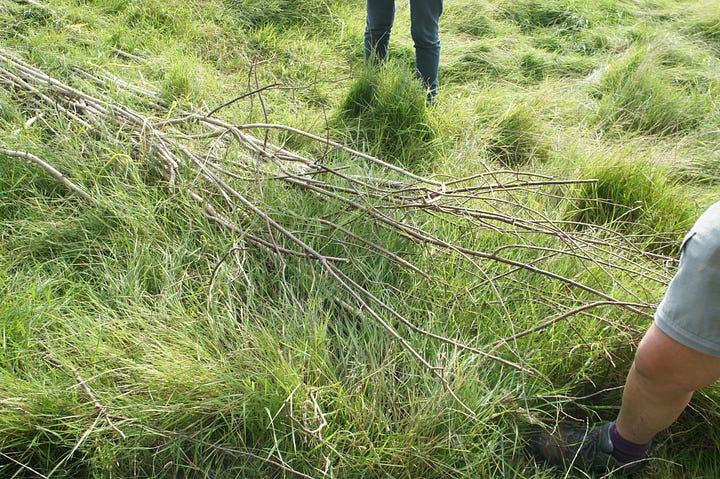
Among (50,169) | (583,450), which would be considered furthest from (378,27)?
(583,450)

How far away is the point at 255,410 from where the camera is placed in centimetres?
165

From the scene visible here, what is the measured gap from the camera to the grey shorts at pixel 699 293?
4.42ft

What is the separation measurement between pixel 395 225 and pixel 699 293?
1041mm

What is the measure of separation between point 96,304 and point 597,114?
2924 mm

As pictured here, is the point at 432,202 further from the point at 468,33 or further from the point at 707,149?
the point at 468,33

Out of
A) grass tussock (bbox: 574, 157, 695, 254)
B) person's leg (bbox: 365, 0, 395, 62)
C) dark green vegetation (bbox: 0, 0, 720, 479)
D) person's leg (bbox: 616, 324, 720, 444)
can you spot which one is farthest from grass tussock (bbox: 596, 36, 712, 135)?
person's leg (bbox: 616, 324, 720, 444)

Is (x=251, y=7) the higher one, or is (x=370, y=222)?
(x=251, y=7)

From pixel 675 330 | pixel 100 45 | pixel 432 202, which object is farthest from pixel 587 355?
pixel 100 45

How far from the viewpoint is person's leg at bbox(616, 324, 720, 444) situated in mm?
1456

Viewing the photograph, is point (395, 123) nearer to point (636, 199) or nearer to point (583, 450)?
point (636, 199)

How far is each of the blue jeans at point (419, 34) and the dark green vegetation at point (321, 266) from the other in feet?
0.69

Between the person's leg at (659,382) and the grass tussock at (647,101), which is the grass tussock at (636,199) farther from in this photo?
the person's leg at (659,382)

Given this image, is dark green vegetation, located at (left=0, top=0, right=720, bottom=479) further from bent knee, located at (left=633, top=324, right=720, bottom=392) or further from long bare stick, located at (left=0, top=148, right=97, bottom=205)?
bent knee, located at (left=633, top=324, right=720, bottom=392)

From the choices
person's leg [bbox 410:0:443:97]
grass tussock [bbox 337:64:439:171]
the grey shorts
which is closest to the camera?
the grey shorts
